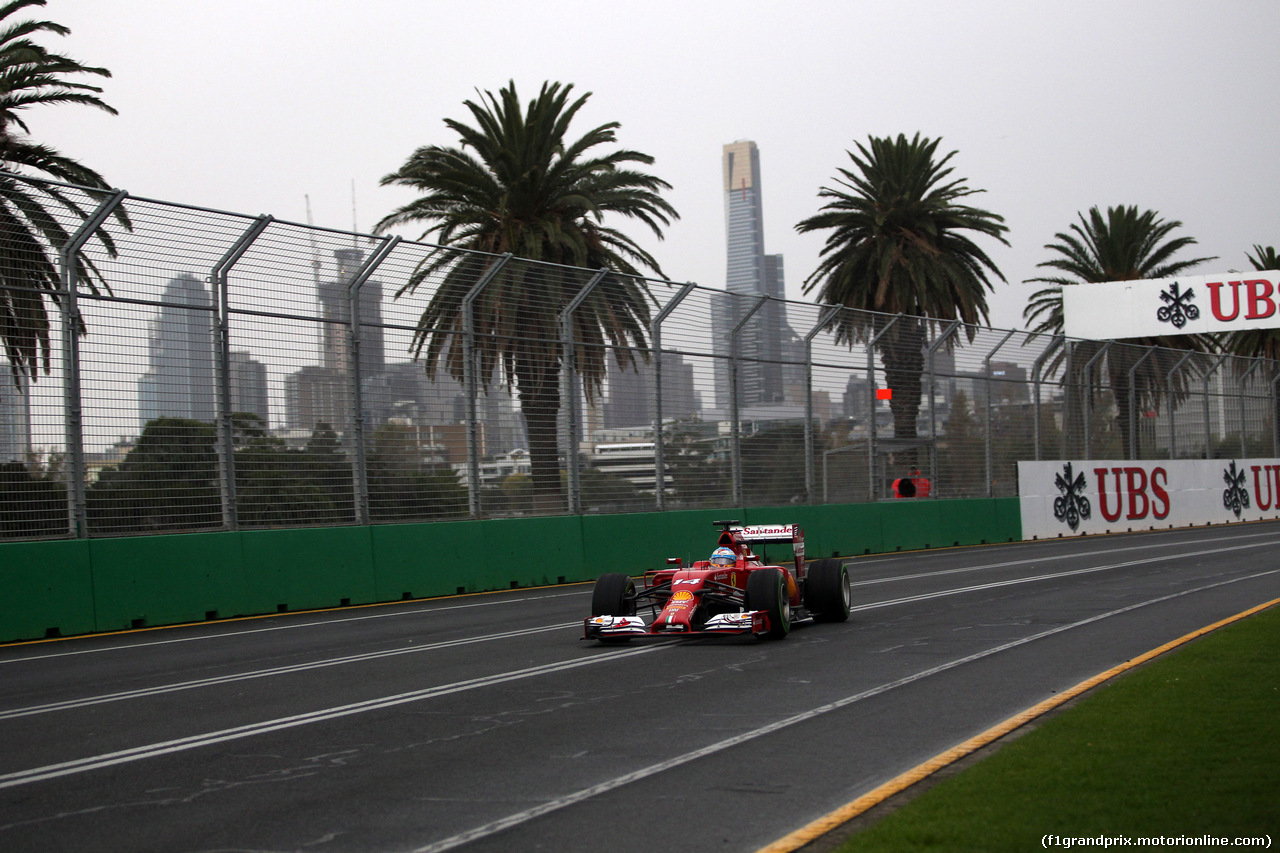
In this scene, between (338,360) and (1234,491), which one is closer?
(338,360)

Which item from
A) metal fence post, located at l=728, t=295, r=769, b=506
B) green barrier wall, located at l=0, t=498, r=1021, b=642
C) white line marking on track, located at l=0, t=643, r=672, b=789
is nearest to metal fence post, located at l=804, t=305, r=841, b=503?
green barrier wall, located at l=0, t=498, r=1021, b=642

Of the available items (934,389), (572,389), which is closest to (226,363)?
(572,389)

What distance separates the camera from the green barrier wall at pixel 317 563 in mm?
12570

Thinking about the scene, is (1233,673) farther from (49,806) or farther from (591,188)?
(591,188)

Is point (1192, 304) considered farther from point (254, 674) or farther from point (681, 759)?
point (681, 759)

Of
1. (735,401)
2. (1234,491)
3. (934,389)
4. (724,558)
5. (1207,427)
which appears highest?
(934,389)

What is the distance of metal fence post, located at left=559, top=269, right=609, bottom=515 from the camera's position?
19625mm

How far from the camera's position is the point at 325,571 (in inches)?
601

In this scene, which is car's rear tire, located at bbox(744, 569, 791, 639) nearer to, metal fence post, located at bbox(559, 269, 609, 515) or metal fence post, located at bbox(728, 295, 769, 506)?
metal fence post, located at bbox(559, 269, 609, 515)

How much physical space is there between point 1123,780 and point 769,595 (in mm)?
5193

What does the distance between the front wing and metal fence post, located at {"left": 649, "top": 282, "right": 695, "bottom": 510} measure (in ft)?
35.4

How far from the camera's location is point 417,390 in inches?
692

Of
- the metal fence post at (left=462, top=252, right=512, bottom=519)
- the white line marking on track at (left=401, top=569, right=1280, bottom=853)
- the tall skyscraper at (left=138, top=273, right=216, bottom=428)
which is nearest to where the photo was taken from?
the white line marking on track at (left=401, top=569, right=1280, bottom=853)

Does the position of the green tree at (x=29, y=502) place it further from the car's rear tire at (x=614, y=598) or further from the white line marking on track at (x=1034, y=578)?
the white line marking on track at (x=1034, y=578)
